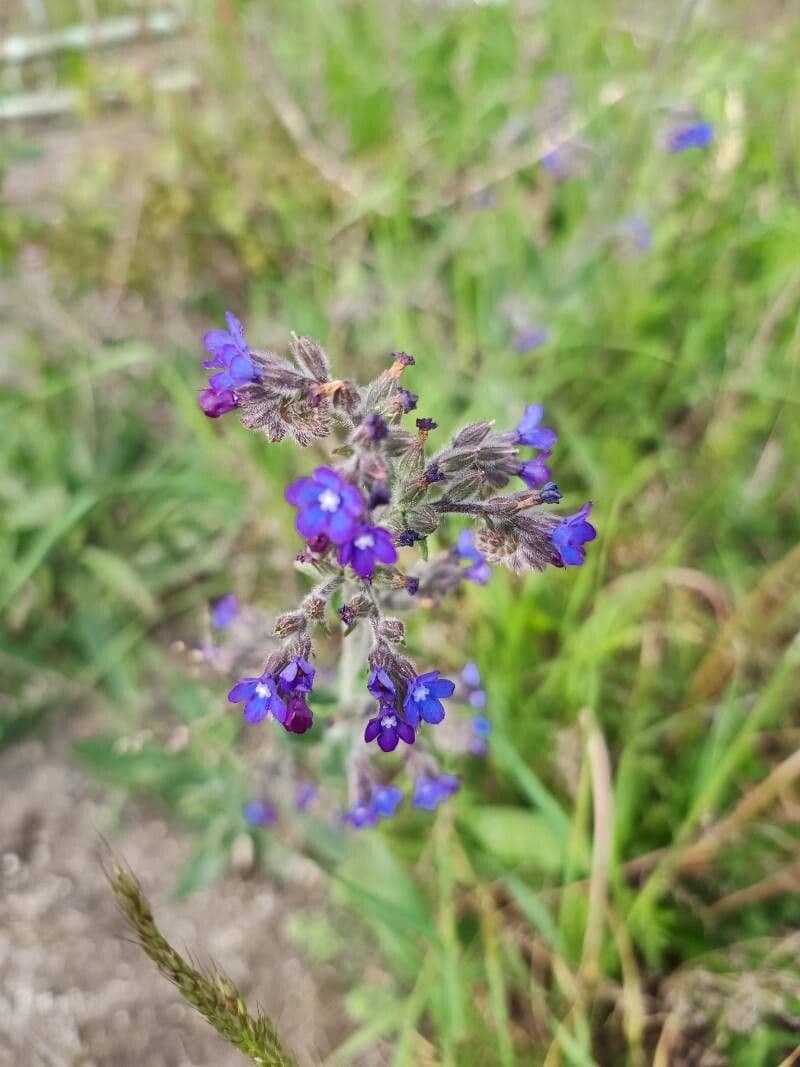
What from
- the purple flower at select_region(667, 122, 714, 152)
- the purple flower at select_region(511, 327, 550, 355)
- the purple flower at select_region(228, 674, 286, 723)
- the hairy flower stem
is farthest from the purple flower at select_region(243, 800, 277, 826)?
the purple flower at select_region(667, 122, 714, 152)

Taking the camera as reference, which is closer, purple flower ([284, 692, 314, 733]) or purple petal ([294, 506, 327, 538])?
→ purple petal ([294, 506, 327, 538])

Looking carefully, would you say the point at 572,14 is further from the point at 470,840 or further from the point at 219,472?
the point at 470,840

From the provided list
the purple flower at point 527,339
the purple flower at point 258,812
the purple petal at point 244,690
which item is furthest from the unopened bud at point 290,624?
the purple flower at point 527,339

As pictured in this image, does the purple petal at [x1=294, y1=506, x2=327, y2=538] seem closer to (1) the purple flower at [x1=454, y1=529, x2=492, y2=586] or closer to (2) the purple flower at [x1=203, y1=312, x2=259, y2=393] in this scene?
(2) the purple flower at [x1=203, y1=312, x2=259, y2=393]

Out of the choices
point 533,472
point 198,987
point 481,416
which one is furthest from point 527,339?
point 198,987

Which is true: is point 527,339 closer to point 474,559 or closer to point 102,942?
point 474,559

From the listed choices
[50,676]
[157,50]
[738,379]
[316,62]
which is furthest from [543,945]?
[157,50]
